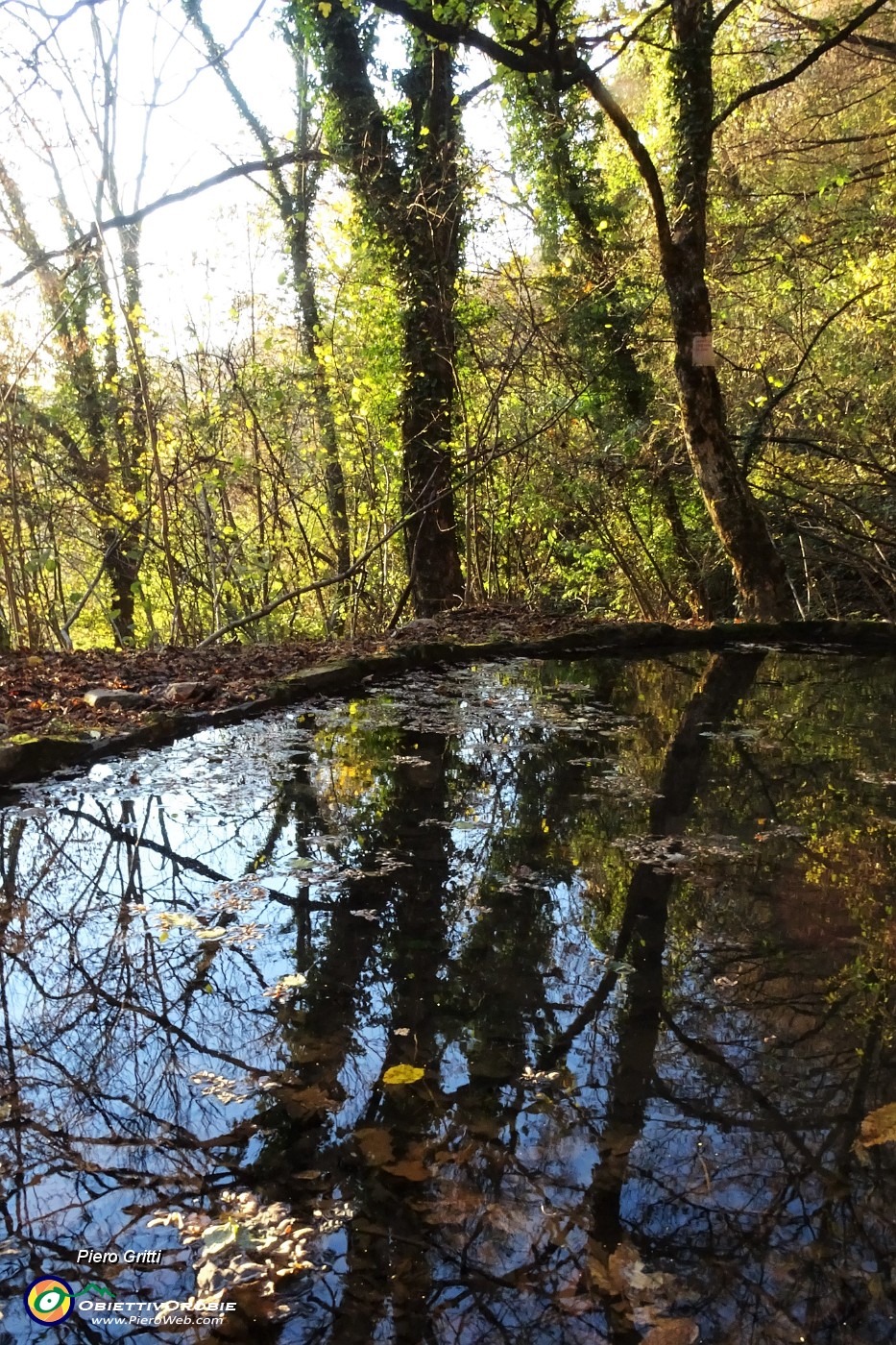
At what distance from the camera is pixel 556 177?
1011cm

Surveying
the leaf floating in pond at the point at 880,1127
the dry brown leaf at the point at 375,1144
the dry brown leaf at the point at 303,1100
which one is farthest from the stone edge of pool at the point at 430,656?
the leaf floating in pond at the point at 880,1127

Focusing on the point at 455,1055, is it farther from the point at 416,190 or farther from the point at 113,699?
the point at 416,190

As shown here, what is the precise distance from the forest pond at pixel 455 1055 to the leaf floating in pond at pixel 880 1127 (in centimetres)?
3

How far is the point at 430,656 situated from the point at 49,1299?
20.4ft

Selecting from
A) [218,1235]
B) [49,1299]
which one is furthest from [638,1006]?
[49,1299]

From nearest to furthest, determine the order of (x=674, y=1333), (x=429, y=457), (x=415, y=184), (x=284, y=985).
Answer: (x=674, y=1333) → (x=284, y=985) → (x=415, y=184) → (x=429, y=457)

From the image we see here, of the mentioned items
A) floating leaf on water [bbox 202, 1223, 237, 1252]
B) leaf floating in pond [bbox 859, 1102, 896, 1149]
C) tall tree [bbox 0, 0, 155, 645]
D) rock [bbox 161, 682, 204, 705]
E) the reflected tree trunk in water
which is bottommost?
leaf floating in pond [bbox 859, 1102, 896, 1149]

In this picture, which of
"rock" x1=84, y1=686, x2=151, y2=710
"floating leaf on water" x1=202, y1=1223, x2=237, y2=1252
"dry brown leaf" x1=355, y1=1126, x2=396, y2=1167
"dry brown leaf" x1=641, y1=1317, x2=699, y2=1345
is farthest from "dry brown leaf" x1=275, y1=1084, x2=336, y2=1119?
"rock" x1=84, y1=686, x2=151, y2=710

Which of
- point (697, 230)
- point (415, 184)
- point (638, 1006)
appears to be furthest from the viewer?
point (415, 184)

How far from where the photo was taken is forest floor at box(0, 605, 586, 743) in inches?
198

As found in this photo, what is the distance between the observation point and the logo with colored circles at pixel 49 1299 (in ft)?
4.86

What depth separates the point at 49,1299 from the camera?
4.95ft

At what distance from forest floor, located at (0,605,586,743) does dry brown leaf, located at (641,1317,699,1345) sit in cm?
407

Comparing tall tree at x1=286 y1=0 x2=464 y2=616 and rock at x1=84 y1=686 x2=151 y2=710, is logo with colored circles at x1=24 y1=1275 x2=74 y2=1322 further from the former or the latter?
tall tree at x1=286 y1=0 x2=464 y2=616
